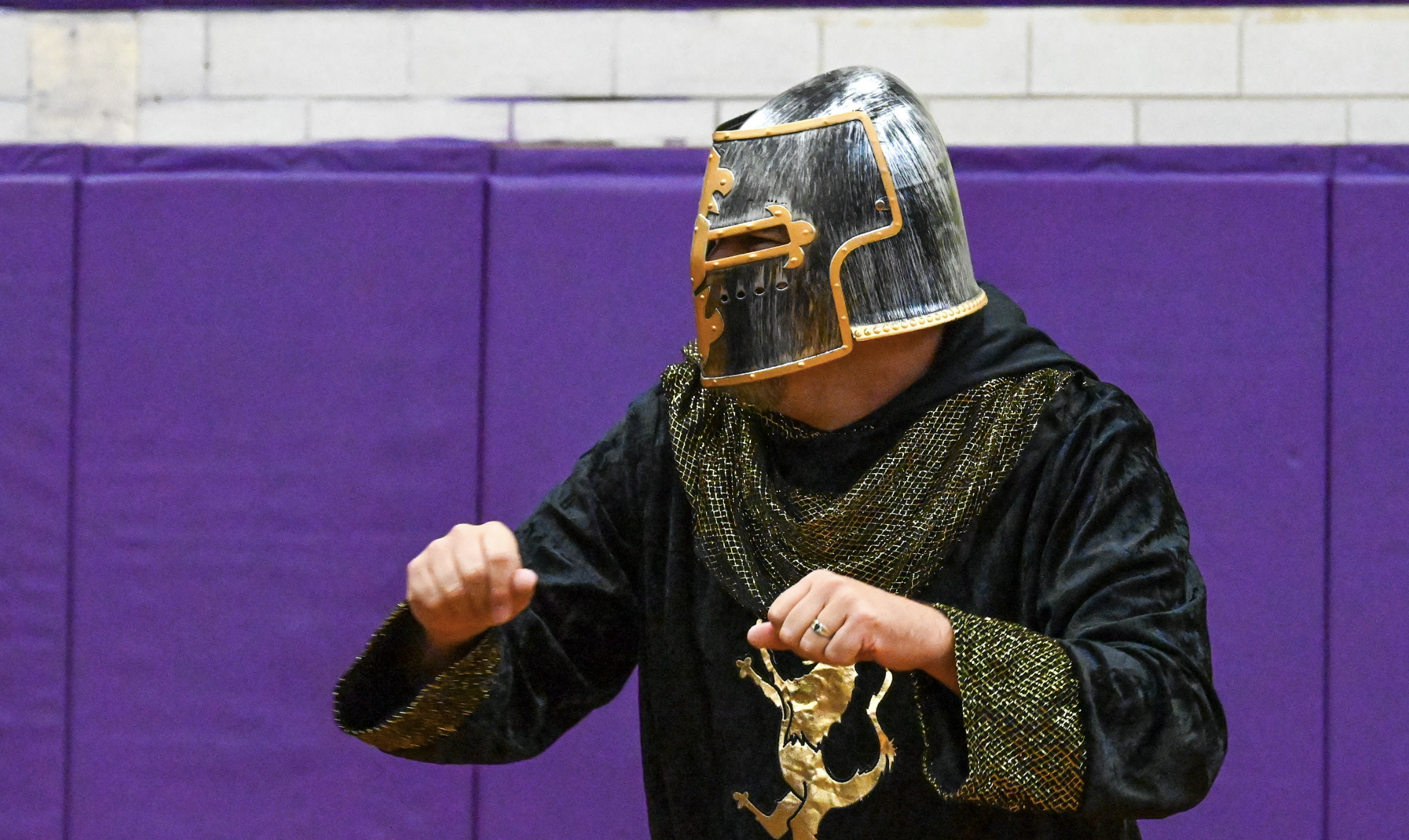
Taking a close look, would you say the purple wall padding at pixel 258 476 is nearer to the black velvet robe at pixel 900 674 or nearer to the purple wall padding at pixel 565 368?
the purple wall padding at pixel 565 368

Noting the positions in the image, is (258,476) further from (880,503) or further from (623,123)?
(880,503)

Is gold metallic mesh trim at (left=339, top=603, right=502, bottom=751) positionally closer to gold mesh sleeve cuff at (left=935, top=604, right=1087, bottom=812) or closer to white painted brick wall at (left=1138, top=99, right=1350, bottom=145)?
gold mesh sleeve cuff at (left=935, top=604, right=1087, bottom=812)

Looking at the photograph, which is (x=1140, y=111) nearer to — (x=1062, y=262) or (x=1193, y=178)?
(x=1193, y=178)

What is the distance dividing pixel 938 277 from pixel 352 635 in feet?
6.02

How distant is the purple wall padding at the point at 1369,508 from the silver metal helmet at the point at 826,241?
1.46 metres

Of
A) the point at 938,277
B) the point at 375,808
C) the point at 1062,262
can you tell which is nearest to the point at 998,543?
the point at 938,277

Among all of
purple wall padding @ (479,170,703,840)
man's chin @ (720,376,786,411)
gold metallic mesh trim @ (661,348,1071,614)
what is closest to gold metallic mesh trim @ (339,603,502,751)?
gold metallic mesh trim @ (661,348,1071,614)

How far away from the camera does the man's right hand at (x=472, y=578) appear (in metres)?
1.49

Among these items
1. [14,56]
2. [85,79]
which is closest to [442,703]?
[85,79]

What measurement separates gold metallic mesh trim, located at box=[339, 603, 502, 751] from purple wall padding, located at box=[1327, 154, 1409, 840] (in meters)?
1.93

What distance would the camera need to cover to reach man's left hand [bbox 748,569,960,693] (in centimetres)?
134

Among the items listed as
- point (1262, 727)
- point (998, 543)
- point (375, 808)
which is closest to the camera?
point (998, 543)

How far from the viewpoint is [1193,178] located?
288 cm

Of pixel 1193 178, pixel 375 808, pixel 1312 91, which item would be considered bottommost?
pixel 375 808
